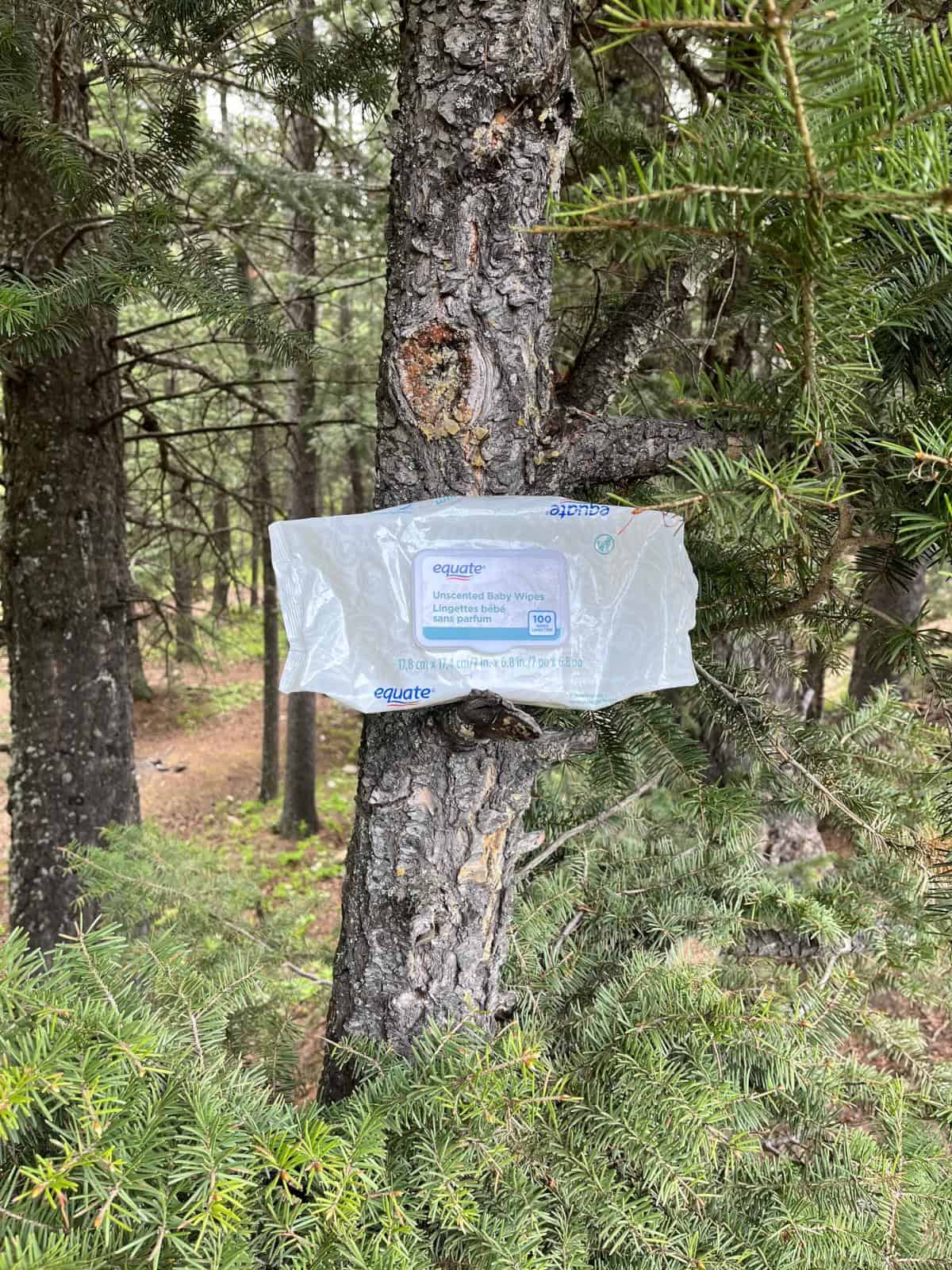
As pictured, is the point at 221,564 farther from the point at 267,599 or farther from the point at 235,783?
the point at 235,783

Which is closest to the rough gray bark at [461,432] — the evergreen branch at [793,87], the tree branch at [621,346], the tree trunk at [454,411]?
the tree trunk at [454,411]

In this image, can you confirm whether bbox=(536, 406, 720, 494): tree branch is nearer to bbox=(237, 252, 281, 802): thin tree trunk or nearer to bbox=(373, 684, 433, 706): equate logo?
bbox=(373, 684, 433, 706): equate logo

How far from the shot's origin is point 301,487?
254 inches

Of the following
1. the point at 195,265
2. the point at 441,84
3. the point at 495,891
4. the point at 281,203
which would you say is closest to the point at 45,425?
the point at 195,265

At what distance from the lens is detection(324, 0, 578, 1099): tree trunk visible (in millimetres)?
1149

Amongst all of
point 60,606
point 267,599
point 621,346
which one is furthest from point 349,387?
point 621,346

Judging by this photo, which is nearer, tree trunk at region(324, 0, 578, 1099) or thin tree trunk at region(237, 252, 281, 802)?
tree trunk at region(324, 0, 578, 1099)

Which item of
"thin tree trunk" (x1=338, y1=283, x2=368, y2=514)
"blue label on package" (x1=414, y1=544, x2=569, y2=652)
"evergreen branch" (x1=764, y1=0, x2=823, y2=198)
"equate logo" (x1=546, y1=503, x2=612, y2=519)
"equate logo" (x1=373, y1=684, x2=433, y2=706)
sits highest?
"thin tree trunk" (x1=338, y1=283, x2=368, y2=514)

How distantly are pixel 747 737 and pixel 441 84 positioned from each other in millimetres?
1246

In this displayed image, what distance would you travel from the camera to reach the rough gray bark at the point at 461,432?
1147mm

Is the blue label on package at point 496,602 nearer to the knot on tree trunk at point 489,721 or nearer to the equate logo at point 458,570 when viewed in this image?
the equate logo at point 458,570

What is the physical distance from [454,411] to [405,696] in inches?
18.9

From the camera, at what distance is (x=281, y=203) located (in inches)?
159

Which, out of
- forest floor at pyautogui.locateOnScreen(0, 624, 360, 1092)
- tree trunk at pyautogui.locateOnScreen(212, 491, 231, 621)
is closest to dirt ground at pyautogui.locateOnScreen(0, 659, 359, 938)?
forest floor at pyautogui.locateOnScreen(0, 624, 360, 1092)
